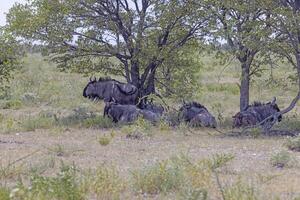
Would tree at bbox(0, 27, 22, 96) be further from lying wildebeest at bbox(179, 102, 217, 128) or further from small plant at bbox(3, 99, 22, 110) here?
lying wildebeest at bbox(179, 102, 217, 128)

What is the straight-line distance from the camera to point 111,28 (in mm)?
16891

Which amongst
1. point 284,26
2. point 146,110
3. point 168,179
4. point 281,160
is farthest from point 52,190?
point 146,110

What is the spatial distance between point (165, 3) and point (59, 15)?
2.94 m

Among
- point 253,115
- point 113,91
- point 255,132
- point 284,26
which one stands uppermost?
point 284,26

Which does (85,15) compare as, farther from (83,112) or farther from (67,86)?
(67,86)

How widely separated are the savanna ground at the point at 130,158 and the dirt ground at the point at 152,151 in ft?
0.06

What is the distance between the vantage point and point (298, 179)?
846 centimetres

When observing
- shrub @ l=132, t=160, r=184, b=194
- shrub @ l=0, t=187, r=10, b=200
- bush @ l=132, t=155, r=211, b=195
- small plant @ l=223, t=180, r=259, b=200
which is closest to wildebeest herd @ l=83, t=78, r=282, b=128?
bush @ l=132, t=155, r=211, b=195

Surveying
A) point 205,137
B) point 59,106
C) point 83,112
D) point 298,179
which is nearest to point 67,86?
point 59,106

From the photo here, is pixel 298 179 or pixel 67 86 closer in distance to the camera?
pixel 298 179

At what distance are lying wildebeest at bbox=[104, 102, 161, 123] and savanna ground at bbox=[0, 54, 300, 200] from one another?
45 centimetres

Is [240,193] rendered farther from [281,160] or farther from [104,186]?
[281,160]

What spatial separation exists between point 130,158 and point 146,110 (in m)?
6.38

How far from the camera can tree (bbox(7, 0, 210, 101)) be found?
16.2 meters
